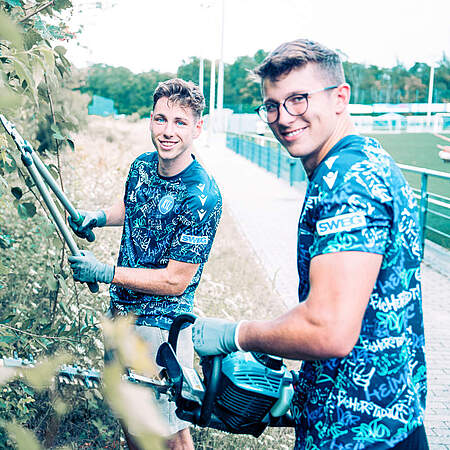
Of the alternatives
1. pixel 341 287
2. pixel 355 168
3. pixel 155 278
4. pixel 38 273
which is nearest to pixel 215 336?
pixel 341 287

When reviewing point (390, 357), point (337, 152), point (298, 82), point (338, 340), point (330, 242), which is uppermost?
point (298, 82)

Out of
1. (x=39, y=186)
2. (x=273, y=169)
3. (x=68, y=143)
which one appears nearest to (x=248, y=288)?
(x=68, y=143)

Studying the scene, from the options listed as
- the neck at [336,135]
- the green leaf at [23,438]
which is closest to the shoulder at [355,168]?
the neck at [336,135]

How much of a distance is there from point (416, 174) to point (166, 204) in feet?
31.4

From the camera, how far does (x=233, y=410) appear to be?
6.29ft

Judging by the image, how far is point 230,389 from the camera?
1.89m

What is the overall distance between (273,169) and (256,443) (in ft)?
64.9

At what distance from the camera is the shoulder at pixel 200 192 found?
297 centimetres

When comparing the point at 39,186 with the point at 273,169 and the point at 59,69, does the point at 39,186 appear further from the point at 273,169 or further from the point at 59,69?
the point at 273,169

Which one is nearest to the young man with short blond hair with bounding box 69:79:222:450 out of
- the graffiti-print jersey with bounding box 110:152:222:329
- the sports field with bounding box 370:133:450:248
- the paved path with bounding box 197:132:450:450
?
the graffiti-print jersey with bounding box 110:152:222:329

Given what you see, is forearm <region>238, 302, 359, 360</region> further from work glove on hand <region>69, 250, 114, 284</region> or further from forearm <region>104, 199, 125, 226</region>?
forearm <region>104, 199, 125, 226</region>

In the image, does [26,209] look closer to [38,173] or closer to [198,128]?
[38,173]

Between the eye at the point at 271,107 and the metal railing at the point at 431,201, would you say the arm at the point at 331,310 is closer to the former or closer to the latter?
the eye at the point at 271,107

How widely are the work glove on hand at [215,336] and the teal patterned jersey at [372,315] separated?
0.26 meters
